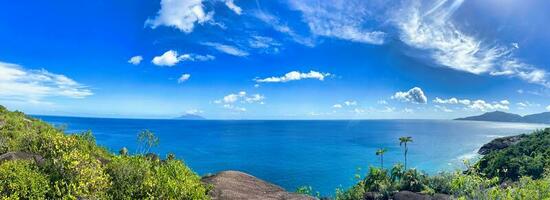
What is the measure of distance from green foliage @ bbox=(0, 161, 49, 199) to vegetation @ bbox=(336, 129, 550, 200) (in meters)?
16.6

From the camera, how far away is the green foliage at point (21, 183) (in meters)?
16.0

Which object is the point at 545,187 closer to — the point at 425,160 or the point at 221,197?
the point at 221,197

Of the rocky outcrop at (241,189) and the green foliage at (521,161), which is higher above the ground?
the rocky outcrop at (241,189)

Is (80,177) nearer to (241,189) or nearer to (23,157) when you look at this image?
(23,157)

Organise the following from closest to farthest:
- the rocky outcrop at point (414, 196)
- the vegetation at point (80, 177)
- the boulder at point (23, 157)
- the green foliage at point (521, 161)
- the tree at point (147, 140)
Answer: the vegetation at point (80, 177) < the boulder at point (23, 157) < the rocky outcrop at point (414, 196) < the tree at point (147, 140) < the green foliage at point (521, 161)

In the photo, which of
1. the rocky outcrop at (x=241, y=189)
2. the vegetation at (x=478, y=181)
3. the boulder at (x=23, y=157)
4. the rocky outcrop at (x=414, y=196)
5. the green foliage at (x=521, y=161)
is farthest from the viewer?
the green foliage at (x=521, y=161)

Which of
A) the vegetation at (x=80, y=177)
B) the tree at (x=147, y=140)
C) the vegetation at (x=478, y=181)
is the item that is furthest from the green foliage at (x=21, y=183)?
the tree at (x=147, y=140)

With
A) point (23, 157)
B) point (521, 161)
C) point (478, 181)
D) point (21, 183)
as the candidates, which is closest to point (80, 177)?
point (21, 183)

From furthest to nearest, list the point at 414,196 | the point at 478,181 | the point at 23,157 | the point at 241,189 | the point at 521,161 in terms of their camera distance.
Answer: the point at 521,161 < the point at 414,196 < the point at 241,189 < the point at 23,157 < the point at 478,181

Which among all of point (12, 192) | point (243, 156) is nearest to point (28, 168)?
point (12, 192)

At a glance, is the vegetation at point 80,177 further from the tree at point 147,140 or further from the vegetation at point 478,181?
the tree at point 147,140

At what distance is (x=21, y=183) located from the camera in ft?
52.9

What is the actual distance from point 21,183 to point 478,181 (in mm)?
18461

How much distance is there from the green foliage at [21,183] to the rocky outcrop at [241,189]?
8.78m
